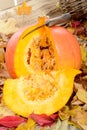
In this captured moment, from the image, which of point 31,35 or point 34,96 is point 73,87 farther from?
point 31,35

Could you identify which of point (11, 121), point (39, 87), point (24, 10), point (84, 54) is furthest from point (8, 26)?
point (11, 121)

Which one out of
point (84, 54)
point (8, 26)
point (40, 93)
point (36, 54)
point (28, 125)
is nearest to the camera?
point (28, 125)

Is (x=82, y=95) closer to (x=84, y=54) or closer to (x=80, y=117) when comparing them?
(x=80, y=117)

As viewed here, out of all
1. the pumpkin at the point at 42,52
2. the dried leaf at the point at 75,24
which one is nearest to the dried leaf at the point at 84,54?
the pumpkin at the point at 42,52

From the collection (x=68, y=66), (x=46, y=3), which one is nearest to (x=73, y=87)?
(x=68, y=66)

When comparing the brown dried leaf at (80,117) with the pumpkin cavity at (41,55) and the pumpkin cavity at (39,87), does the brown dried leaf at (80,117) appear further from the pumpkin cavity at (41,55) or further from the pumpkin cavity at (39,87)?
the pumpkin cavity at (41,55)

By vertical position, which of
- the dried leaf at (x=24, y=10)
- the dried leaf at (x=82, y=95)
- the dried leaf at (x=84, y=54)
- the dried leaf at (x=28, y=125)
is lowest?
the dried leaf at (x=28, y=125)
